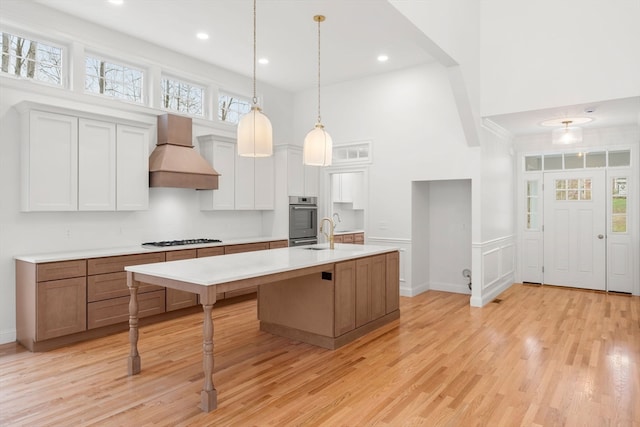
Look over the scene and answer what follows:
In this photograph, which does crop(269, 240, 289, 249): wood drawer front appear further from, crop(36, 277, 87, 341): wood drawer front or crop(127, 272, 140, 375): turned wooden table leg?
crop(127, 272, 140, 375): turned wooden table leg

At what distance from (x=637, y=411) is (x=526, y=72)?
4.07m

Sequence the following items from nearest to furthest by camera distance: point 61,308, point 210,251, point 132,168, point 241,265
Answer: point 241,265 < point 61,308 < point 132,168 < point 210,251

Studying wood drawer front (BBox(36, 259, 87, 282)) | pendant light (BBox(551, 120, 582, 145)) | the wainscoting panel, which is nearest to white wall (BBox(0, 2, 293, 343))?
wood drawer front (BBox(36, 259, 87, 282))

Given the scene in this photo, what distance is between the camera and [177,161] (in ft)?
17.1

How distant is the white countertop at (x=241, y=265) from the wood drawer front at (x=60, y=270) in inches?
40.9

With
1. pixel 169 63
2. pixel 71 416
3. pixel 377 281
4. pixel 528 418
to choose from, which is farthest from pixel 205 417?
pixel 169 63

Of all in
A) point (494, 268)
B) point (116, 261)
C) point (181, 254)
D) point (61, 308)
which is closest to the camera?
point (61, 308)

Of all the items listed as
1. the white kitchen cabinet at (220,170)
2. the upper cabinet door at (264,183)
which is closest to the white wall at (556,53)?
the upper cabinet door at (264,183)

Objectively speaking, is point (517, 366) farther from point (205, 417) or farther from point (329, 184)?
point (329, 184)

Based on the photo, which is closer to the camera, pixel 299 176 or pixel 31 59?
pixel 31 59

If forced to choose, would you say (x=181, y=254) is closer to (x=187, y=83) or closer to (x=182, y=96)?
(x=182, y=96)

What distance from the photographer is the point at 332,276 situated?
3.90 metres

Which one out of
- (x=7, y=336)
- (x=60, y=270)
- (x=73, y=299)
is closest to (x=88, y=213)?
(x=60, y=270)

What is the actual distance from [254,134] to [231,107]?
3.58 metres
